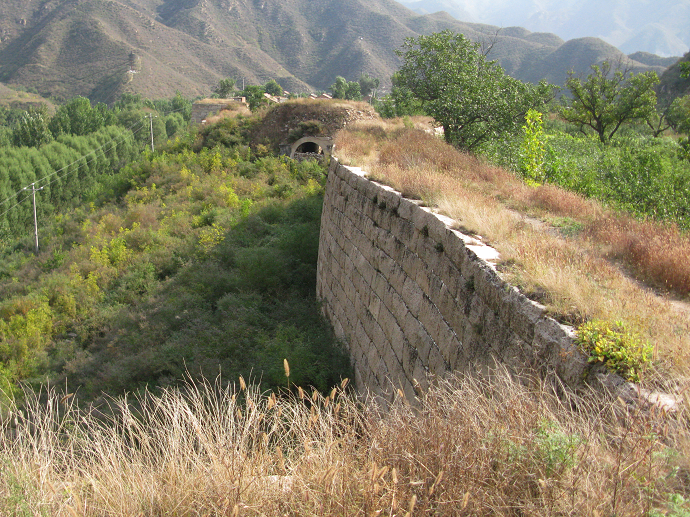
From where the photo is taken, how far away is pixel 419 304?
4227mm

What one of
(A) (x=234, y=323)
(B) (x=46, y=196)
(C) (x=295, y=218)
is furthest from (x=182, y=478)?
(B) (x=46, y=196)

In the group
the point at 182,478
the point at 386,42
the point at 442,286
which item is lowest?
the point at 182,478

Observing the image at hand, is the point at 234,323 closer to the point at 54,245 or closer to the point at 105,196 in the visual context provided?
the point at 54,245

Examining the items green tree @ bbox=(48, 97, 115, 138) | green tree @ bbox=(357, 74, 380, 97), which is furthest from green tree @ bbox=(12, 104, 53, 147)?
green tree @ bbox=(357, 74, 380, 97)

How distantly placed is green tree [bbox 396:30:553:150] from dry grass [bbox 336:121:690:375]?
3956 millimetres

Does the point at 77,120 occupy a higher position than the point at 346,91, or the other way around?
the point at 346,91

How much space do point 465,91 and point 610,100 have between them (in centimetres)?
1536

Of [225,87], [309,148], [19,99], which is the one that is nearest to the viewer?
[309,148]

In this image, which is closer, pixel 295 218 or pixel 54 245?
pixel 295 218

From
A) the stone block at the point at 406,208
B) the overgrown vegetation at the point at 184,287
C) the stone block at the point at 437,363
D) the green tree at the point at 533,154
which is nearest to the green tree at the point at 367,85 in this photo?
the overgrown vegetation at the point at 184,287

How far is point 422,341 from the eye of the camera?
13.3 ft

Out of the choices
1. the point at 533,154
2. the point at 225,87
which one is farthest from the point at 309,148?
the point at 225,87

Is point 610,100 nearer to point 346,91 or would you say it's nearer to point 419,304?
point 419,304

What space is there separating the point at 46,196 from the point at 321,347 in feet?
109
